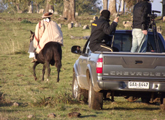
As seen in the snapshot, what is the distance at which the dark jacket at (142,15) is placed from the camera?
839 cm

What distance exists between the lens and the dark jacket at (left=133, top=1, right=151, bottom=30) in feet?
27.5

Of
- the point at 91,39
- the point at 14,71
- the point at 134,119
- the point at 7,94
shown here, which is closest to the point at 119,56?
the point at 134,119

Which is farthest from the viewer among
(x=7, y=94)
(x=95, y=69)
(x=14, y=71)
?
(x=14, y=71)

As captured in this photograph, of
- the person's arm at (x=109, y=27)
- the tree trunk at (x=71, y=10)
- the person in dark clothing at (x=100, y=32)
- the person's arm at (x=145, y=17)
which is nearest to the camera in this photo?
the person's arm at (x=109, y=27)

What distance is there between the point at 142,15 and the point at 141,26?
0.80 ft

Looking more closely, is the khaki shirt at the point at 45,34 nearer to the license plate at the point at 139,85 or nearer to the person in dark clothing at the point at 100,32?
the person in dark clothing at the point at 100,32

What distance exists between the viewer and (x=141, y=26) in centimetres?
841

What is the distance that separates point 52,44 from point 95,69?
5.87 m

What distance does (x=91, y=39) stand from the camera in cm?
835

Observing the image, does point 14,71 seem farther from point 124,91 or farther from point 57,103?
point 124,91

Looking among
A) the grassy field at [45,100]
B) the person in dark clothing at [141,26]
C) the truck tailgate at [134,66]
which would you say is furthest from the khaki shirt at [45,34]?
the truck tailgate at [134,66]

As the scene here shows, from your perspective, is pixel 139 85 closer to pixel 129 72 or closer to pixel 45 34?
pixel 129 72

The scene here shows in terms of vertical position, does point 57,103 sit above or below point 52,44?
below

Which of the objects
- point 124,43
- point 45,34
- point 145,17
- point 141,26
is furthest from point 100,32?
point 45,34
